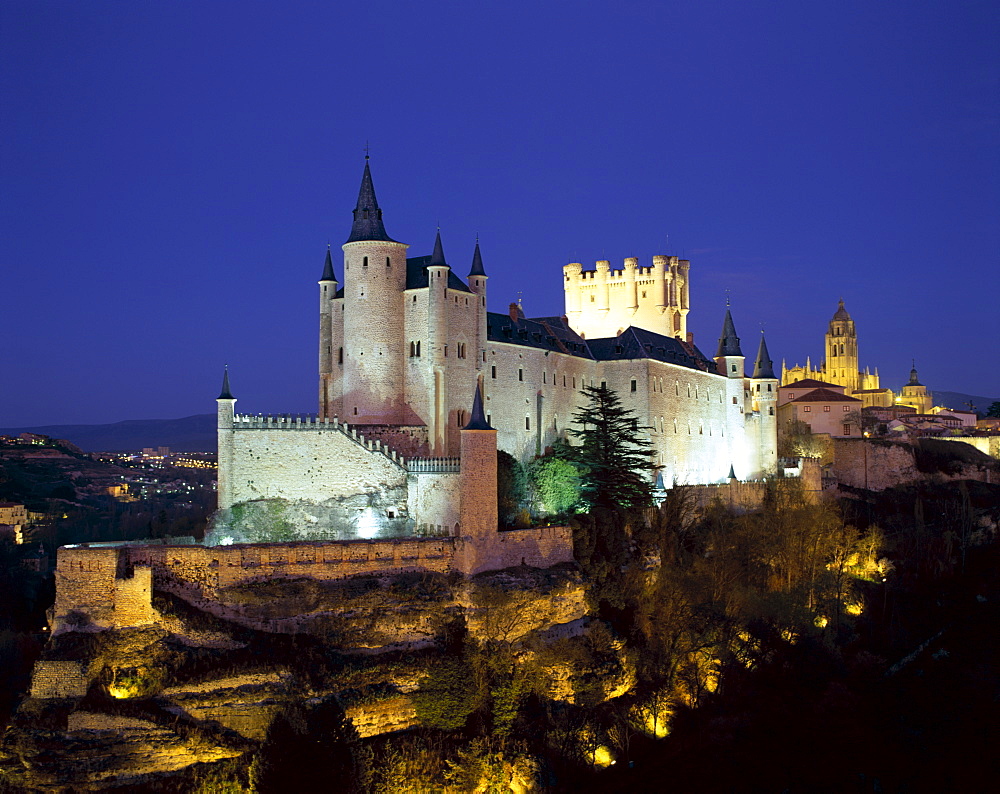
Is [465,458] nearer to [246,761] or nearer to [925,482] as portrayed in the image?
[246,761]

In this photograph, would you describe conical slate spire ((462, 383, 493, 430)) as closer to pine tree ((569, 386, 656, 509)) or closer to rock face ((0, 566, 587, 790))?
rock face ((0, 566, 587, 790))

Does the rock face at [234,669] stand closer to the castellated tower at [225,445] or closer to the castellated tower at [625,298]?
the castellated tower at [225,445]

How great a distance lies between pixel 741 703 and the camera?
141 ft

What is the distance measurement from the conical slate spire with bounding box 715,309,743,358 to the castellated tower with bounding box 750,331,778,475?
1860 mm

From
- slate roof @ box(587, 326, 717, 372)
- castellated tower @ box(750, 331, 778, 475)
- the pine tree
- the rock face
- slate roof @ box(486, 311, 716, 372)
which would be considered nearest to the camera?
the rock face

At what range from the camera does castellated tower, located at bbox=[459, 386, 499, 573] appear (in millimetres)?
39844

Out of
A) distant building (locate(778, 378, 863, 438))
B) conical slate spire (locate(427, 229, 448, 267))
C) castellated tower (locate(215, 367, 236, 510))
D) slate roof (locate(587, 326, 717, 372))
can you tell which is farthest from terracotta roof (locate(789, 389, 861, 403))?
castellated tower (locate(215, 367, 236, 510))

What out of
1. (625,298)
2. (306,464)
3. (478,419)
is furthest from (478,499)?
(625,298)

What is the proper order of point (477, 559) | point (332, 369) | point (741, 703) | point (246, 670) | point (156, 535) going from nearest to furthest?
point (246, 670)
point (477, 559)
point (741, 703)
point (332, 369)
point (156, 535)

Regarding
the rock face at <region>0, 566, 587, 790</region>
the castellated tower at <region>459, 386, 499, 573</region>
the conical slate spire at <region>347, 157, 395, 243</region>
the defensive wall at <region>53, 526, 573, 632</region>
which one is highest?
the conical slate spire at <region>347, 157, 395, 243</region>

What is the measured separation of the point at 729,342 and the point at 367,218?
112 feet

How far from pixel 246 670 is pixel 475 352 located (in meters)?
22.2

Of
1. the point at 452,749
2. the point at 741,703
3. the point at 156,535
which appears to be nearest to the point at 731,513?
the point at 741,703

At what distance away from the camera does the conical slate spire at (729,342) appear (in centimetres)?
7288
